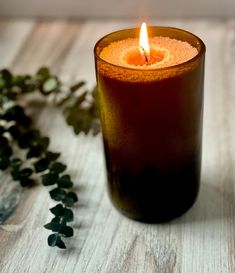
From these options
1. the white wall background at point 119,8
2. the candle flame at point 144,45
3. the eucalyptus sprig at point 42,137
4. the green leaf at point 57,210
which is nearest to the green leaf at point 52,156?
the eucalyptus sprig at point 42,137

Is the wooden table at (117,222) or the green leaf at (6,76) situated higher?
the green leaf at (6,76)

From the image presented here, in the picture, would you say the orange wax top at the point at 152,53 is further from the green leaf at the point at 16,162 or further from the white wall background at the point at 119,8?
the white wall background at the point at 119,8

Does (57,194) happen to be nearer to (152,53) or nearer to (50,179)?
(50,179)

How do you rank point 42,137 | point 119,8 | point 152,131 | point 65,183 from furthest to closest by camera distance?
point 119,8 < point 42,137 < point 65,183 < point 152,131

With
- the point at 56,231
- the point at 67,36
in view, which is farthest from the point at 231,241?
the point at 67,36

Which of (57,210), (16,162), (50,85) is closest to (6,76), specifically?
(50,85)

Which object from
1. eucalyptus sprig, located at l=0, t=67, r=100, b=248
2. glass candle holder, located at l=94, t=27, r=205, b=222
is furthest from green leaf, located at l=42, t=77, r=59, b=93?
glass candle holder, located at l=94, t=27, r=205, b=222
